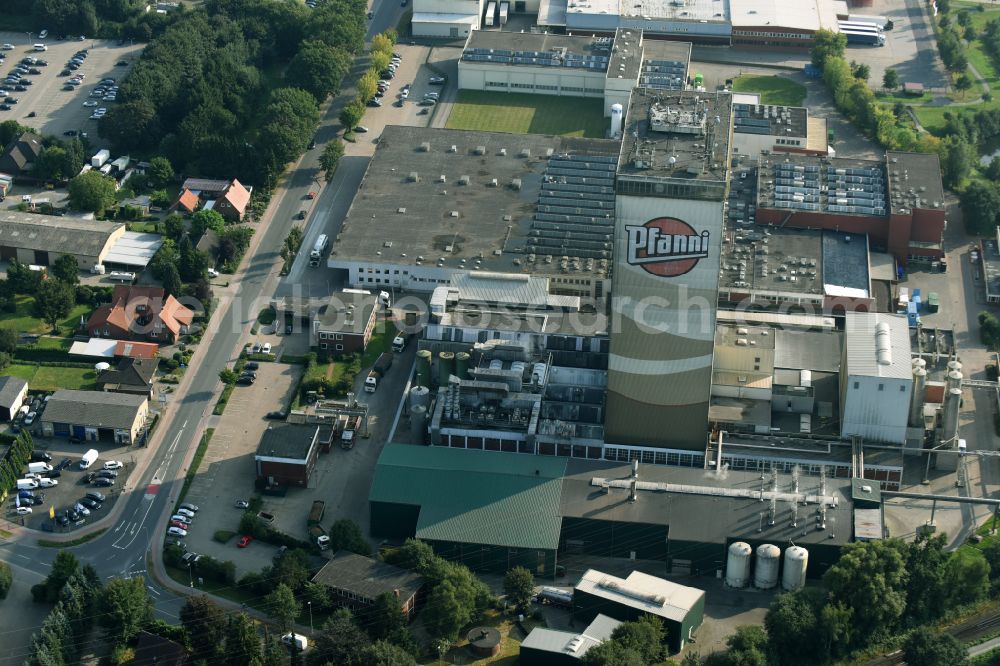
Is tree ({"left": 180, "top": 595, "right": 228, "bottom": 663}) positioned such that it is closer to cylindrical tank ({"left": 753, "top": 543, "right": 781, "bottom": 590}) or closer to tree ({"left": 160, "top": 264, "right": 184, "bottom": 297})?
cylindrical tank ({"left": 753, "top": 543, "right": 781, "bottom": 590})

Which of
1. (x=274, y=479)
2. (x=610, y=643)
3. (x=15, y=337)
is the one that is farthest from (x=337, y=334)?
(x=610, y=643)

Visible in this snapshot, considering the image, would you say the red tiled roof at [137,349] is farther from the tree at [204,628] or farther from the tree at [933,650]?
the tree at [933,650]

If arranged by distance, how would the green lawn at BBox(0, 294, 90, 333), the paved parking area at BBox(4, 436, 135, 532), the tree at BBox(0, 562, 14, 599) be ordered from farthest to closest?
the green lawn at BBox(0, 294, 90, 333), the paved parking area at BBox(4, 436, 135, 532), the tree at BBox(0, 562, 14, 599)

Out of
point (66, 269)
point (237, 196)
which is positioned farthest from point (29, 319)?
point (237, 196)

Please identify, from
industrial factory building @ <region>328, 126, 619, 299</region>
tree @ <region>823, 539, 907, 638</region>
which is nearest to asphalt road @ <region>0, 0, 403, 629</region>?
industrial factory building @ <region>328, 126, 619, 299</region>

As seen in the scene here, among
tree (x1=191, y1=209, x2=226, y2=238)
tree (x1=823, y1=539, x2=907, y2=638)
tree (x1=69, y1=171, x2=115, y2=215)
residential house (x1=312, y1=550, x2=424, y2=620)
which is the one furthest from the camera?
tree (x1=69, y1=171, x2=115, y2=215)

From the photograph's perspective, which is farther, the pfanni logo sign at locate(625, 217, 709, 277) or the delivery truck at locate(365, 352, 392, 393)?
the delivery truck at locate(365, 352, 392, 393)

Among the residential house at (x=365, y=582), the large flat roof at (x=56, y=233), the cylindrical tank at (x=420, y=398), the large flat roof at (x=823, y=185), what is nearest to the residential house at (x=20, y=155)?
the large flat roof at (x=56, y=233)
